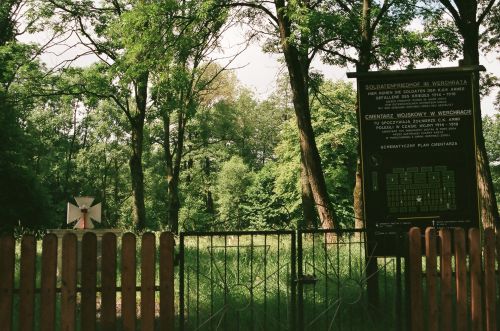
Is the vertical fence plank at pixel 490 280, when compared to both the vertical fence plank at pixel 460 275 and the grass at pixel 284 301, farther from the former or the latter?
the grass at pixel 284 301

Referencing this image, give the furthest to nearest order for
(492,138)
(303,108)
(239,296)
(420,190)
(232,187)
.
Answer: (492,138) < (232,187) < (303,108) < (239,296) < (420,190)

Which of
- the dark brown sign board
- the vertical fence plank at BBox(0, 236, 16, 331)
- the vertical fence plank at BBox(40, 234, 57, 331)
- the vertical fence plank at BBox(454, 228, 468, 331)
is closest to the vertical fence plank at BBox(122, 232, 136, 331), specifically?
the vertical fence plank at BBox(40, 234, 57, 331)

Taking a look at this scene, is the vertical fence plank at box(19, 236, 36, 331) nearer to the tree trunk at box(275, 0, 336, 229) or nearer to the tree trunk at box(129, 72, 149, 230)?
the tree trunk at box(275, 0, 336, 229)

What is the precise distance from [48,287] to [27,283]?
0.21m

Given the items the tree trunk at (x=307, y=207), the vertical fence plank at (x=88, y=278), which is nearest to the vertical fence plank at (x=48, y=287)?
the vertical fence plank at (x=88, y=278)

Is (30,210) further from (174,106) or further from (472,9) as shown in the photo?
(472,9)

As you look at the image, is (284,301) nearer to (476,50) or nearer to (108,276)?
(108,276)

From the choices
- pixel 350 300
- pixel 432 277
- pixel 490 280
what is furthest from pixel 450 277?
pixel 350 300

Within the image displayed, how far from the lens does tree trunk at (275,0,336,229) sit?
46.2 feet

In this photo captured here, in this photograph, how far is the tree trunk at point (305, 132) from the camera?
46.2ft

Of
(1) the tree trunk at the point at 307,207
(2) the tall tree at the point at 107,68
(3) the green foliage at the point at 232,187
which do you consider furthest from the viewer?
(3) the green foliage at the point at 232,187

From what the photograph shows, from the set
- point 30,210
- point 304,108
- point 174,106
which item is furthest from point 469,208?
point 30,210

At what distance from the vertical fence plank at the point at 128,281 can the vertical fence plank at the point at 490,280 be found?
3946mm

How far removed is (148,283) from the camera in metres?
5.45
